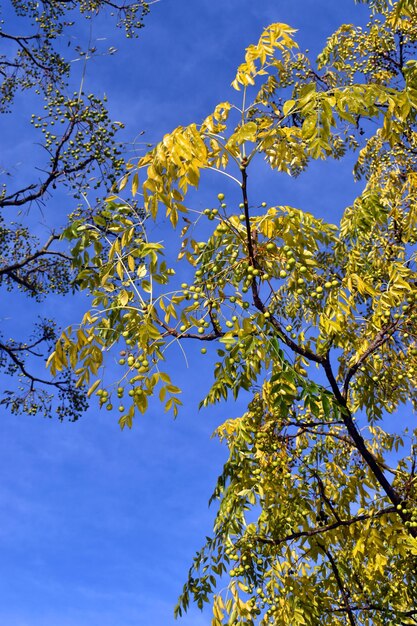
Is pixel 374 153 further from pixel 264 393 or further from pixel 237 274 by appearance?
pixel 237 274

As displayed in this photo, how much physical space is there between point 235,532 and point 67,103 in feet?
20.2

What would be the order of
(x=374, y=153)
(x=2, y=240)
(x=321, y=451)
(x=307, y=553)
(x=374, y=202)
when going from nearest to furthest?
(x=374, y=202)
(x=307, y=553)
(x=321, y=451)
(x=374, y=153)
(x=2, y=240)

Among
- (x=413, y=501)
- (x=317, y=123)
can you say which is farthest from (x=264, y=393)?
(x=317, y=123)

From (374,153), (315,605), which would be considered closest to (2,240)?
(374,153)

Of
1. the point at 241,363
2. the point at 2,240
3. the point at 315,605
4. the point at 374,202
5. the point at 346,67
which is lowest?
the point at 315,605

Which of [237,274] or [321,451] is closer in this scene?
[237,274]

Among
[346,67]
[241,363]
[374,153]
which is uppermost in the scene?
[346,67]

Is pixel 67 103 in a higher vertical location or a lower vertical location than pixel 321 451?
higher

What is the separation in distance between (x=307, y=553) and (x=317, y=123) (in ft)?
13.7

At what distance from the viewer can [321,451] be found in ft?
23.6

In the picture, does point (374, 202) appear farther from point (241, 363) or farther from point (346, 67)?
point (346, 67)

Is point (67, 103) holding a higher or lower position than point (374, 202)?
higher

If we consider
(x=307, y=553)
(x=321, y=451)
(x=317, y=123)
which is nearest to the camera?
(x=317, y=123)

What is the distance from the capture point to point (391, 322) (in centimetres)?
602
